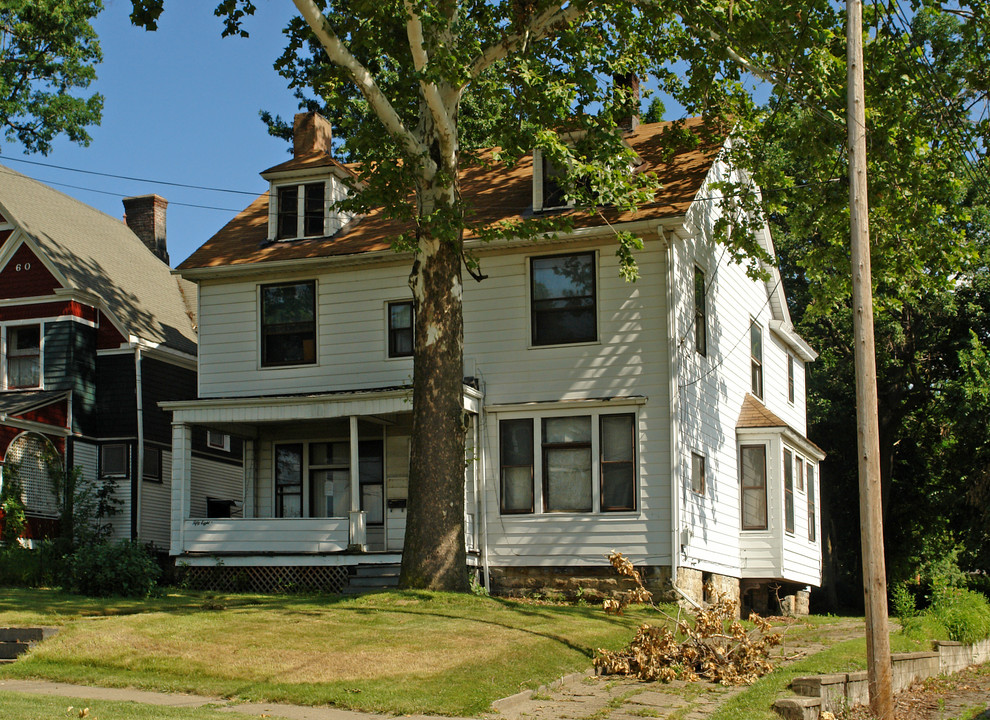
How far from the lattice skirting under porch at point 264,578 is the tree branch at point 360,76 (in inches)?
323

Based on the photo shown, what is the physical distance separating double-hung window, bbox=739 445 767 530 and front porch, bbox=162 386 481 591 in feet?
19.8

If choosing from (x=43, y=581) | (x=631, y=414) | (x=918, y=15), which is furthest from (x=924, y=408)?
(x=43, y=581)

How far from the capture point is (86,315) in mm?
27047

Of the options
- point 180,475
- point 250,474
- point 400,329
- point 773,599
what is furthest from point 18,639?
point 773,599

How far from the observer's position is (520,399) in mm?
21047

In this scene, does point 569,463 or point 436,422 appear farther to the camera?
point 569,463

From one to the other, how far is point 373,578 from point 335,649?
807 centimetres

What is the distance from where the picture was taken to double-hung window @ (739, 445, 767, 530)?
75.6 feet

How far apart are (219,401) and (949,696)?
13.8 m

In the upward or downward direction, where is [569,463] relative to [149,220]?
downward

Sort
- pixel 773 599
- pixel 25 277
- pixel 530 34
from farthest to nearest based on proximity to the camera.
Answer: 1. pixel 25 277
2. pixel 773 599
3. pixel 530 34

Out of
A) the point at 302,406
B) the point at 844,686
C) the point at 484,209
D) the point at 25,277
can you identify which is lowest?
the point at 844,686

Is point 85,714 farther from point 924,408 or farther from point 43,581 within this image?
point 924,408

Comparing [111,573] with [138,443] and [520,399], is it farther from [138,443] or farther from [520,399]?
[520,399]
